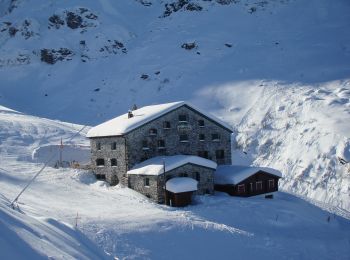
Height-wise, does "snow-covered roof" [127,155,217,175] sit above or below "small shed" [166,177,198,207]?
above

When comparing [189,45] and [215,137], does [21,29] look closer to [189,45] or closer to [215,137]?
[189,45]

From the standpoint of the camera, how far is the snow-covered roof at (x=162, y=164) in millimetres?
34375

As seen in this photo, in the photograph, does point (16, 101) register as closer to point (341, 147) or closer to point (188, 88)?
point (188, 88)

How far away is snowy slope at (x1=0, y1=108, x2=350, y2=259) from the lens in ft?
56.2

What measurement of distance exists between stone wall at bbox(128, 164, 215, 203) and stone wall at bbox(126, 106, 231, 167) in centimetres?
237

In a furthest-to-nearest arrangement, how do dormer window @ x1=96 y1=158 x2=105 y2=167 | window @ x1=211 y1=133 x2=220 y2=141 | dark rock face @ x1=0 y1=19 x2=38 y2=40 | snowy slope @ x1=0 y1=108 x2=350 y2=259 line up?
dark rock face @ x1=0 y1=19 x2=38 y2=40, window @ x1=211 y1=133 x2=220 y2=141, dormer window @ x1=96 y1=158 x2=105 y2=167, snowy slope @ x1=0 y1=108 x2=350 y2=259

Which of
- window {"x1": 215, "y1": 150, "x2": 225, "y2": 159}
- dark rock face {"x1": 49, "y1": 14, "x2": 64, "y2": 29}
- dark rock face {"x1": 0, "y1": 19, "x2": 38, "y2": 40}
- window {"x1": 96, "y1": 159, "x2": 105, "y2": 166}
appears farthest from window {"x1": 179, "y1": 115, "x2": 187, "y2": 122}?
dark rock face {"x1": 49, "y1": 14, "x2": 64, "y2": 29}

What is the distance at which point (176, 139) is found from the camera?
40438 mm

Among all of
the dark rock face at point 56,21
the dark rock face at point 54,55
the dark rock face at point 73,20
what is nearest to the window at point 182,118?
the dark rock face at point 54,55

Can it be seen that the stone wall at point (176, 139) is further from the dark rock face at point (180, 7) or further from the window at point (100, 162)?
the dark rock face at point (180, 7)

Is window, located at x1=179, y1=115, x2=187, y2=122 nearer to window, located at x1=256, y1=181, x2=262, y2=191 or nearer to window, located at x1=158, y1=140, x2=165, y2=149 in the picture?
window, located at x1=158, y1=140, x2=165, y2=149

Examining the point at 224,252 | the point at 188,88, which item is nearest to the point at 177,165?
the point at 224,252

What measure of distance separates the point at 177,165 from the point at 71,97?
44887mm

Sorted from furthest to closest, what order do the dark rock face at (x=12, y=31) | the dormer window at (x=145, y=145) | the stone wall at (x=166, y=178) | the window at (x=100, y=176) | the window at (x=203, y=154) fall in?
the dark rock face at (x=12, y=31) < the window at (x=203, y=154) < the window at (x=100, y=176) < the dormer window at (x=145, y=145) < the stone wall at (x=166, y=178)
